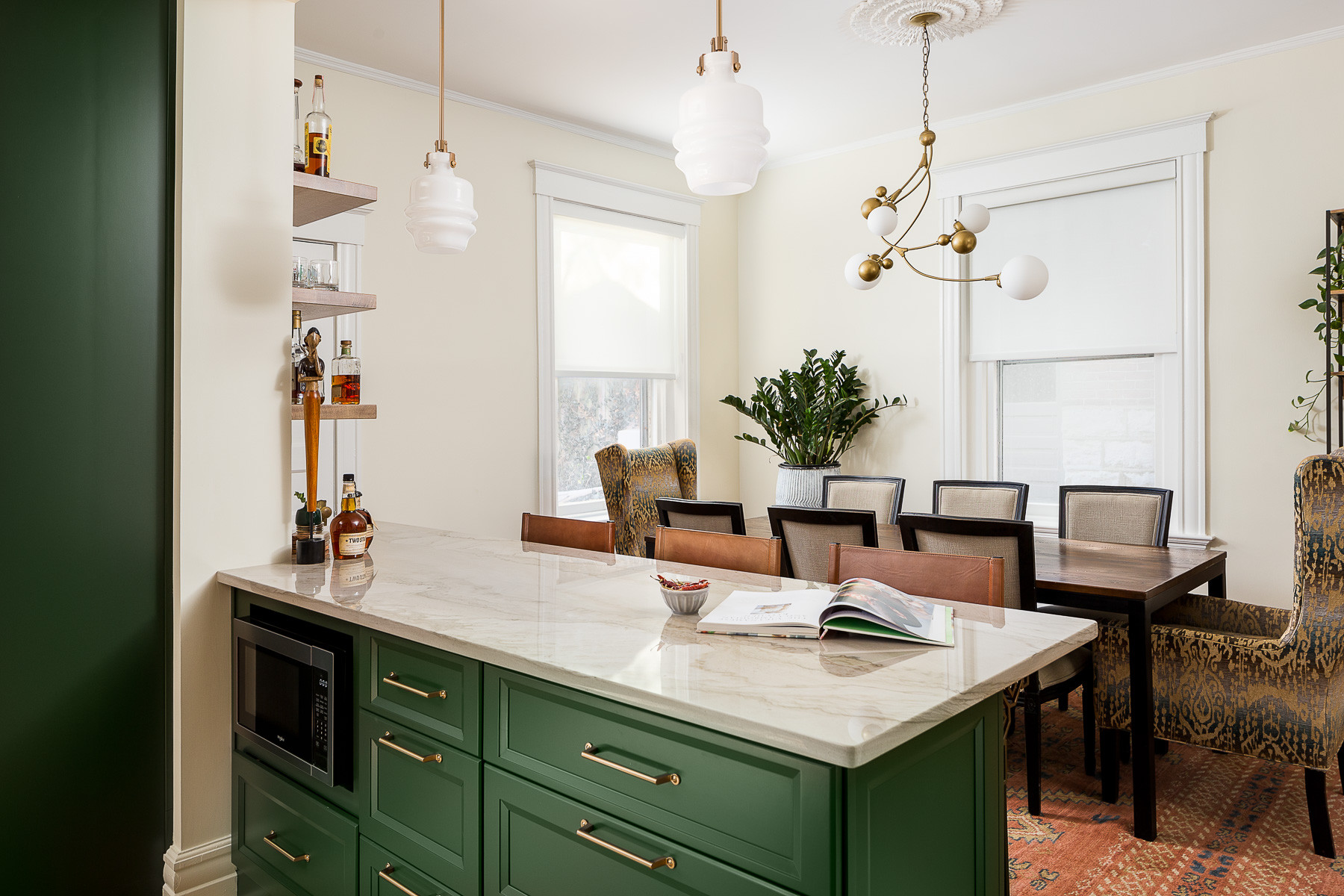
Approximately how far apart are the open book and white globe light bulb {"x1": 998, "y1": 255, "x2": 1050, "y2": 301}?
1931 millimetres

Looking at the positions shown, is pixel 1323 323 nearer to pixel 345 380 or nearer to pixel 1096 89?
pixel 1096 89

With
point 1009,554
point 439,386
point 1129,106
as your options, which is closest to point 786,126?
point 1129,106

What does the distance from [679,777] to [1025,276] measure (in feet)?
8.58

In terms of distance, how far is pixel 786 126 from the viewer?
4840 mm

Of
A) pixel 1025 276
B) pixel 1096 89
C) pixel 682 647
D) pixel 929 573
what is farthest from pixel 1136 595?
pixel 1096 89

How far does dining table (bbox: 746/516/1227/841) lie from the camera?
2420 mm

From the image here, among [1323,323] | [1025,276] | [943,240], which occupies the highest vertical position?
[943,240]

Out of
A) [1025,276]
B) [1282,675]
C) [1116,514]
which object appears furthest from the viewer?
[1116,514]

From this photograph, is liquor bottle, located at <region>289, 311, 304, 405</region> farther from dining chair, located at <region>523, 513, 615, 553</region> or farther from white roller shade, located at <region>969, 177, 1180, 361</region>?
white roller shade, located at <region>969, 177, 1180, 361</region>

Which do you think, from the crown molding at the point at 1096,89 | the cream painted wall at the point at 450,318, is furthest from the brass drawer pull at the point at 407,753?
the crown molding at the point at 1096,89

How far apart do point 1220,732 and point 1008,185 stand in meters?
3.15

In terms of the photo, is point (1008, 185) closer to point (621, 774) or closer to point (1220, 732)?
point (1220, 732)

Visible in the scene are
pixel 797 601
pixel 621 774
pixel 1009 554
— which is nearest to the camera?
pixel 621 774

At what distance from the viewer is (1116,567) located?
2812 millimetres
